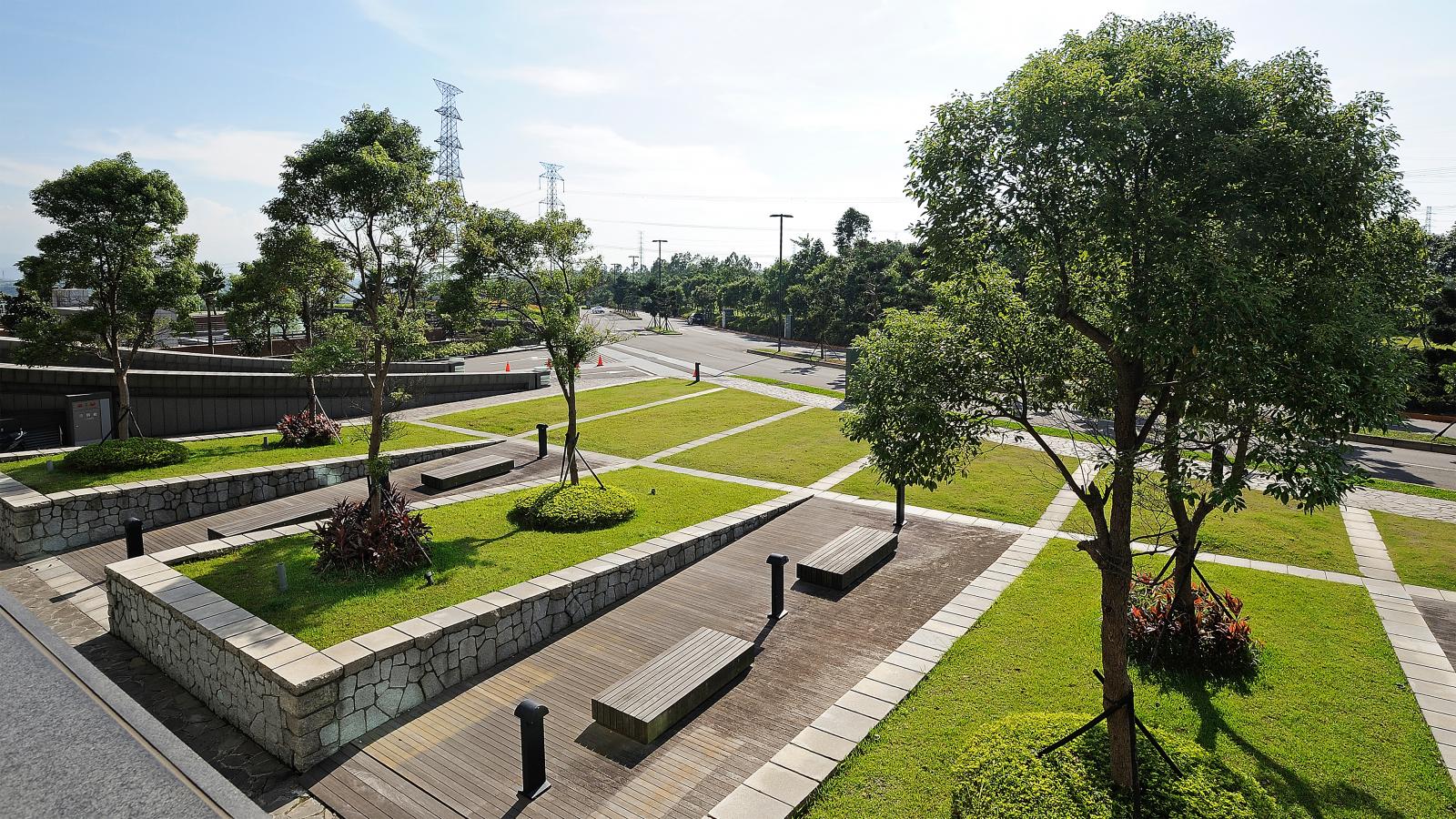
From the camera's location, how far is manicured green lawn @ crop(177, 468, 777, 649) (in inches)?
403

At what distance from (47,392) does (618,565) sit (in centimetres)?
1955

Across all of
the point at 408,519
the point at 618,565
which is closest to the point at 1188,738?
the point at 618,565

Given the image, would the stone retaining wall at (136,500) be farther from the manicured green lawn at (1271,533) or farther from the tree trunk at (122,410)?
the manicured green lawn at (1271,533)

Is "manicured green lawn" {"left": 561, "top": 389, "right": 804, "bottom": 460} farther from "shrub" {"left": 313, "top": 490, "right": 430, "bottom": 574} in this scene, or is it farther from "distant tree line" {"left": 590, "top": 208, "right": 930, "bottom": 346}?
"shrub" {"left": 313, "top": 490, "right": 430, "bottom": 574}

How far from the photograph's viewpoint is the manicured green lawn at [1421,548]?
42.8 feet

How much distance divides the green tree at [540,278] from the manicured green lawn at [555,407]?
31.5 feet

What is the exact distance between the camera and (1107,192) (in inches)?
222

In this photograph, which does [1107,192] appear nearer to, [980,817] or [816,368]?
[980,817]

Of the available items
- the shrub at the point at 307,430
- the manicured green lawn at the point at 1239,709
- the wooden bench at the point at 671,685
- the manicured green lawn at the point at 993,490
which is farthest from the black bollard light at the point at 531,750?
the shrub at the point at 307,430

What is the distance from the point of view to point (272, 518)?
14.9 metres

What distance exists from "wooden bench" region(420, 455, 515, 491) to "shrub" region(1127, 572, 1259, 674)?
14.4 m

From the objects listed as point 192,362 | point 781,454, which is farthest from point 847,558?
point 192,362

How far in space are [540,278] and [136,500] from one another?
9809 mm

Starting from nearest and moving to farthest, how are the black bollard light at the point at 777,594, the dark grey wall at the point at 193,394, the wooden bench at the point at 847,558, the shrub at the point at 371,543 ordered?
1. the black bollard light at the point at 777,594
2. the shrub at the point at 371,543
3. the wooden bench at the point at 847,558
4. the dark grey wall at the point at 193,394
